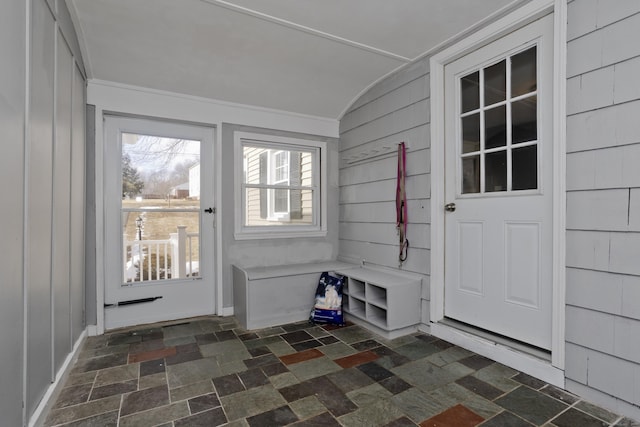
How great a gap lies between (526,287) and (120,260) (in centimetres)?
327

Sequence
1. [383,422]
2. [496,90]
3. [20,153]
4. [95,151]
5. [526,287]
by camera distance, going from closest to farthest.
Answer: [20,153]
[383,422]
[526,287]
[496,90]
[95,151]

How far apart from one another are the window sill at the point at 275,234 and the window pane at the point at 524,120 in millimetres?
2196

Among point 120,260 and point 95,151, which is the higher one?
point 95,151

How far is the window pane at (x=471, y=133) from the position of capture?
8.14 ft

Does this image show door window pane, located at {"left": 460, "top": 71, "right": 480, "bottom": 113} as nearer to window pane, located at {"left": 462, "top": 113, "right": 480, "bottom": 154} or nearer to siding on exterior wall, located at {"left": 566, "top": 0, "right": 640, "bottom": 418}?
window pane, located at {"left": 462, "top": 113, "right": 480, "bottom": 154}

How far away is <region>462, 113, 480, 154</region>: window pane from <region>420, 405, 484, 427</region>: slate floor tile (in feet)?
5.79

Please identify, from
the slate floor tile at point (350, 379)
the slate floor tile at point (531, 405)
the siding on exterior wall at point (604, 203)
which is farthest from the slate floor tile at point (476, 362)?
the slate floor tile at point (350, 379)

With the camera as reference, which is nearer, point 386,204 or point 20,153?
point 20,153

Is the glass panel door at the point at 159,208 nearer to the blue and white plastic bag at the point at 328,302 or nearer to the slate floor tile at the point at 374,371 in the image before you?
the blue and white plastic bag at the point at 328,302

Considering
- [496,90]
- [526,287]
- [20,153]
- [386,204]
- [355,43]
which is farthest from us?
[386,204]

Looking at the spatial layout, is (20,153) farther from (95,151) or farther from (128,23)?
(95,151)

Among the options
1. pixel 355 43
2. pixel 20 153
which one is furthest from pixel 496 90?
pixel 20 153

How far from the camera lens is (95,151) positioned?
2807 millimetres

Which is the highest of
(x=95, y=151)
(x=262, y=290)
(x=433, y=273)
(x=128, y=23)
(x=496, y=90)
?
(x=128, y=23)
